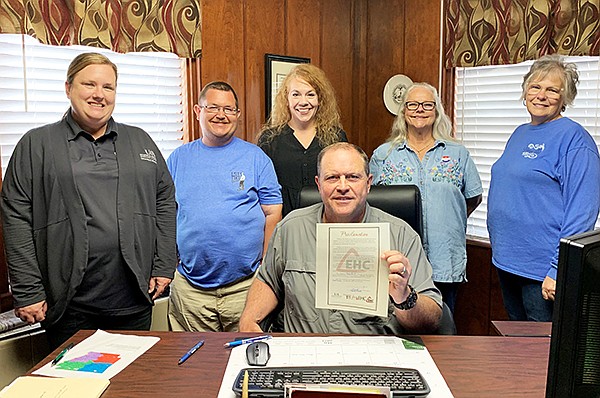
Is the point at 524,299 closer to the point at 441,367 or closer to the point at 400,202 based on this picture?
the point at 400,202

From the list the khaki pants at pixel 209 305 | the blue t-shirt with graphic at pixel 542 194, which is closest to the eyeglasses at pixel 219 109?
the khaki pants at pixel 209 305

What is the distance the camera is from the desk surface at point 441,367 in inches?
54.2

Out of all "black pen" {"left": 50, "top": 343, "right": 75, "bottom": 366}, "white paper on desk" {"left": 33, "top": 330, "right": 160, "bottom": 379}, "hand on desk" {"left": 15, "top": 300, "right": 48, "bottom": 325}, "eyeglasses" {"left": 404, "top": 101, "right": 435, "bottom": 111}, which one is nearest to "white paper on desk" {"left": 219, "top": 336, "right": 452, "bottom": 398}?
"white paper on desk" {"left": 33, "top": 330, "right": 160, "bottom": 379}

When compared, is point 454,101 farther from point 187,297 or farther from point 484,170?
point 187,297

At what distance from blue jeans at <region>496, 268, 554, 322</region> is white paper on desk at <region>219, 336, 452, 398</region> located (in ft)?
3.83

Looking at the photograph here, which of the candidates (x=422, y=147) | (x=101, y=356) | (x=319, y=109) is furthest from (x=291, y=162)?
(x=101, y=356)

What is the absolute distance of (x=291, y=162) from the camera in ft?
9.96

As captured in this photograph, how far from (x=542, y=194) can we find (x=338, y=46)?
2.08 m

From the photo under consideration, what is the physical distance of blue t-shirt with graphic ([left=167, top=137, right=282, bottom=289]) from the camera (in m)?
2.76

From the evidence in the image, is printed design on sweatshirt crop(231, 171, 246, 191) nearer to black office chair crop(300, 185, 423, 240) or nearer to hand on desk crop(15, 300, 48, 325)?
black office chair crop(300, 185, 423, 240)

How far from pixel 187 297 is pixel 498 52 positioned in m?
2.20

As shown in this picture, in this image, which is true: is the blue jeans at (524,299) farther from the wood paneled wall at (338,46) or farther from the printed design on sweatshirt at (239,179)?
the wood paneled wall at (338,46)

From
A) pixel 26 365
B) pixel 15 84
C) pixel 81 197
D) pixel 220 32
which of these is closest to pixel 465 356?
pixel 81 197

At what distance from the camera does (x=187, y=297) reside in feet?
9.39
